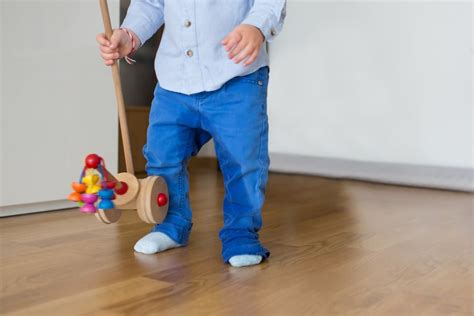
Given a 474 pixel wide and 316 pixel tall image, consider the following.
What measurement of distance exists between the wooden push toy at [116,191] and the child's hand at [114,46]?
0.04 ft

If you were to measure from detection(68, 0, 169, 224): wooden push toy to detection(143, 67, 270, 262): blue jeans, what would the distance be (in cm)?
5

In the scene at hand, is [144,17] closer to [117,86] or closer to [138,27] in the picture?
[138,27]

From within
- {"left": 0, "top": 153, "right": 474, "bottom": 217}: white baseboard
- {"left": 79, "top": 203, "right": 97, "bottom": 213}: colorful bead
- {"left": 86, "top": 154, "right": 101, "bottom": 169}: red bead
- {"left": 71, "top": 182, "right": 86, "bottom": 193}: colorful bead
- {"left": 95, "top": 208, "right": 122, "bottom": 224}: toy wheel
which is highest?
{"left": 86, "top": 154, "right": 101, "bottom": 169}: red bead

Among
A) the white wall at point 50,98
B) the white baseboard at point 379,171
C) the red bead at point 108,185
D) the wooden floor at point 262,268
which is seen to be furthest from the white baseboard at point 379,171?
the red bead at point 108,185

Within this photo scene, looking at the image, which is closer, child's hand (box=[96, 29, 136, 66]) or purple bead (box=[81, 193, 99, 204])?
purple bead (box=[81, 193, 99, 204])

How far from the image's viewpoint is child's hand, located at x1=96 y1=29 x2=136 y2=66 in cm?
94

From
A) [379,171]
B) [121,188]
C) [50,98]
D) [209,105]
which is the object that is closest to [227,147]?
[209,105]

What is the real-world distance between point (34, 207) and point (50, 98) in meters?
0.23

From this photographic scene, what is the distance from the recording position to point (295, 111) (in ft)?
7.44

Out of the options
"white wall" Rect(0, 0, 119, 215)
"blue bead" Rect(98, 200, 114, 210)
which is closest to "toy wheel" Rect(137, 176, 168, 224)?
"blue bead" Rect(98, 200, 114, 210)

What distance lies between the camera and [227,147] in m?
0.98

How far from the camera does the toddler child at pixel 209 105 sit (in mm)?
962

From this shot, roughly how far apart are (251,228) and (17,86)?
1.88 feet

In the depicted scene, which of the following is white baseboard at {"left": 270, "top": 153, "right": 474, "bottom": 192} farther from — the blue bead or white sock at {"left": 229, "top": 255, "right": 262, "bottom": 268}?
the blue bead
